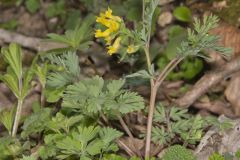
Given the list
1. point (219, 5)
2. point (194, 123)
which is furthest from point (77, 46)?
point (219, 5)

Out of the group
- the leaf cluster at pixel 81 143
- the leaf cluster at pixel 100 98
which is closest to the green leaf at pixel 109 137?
the leaf cluster at pixel 81 143

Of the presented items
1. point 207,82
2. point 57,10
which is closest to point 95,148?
point 207,82

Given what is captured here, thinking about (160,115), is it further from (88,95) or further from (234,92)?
(234,92)

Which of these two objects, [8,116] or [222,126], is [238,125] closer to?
[222,126]

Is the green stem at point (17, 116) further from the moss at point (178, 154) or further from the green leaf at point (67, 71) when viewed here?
the moss at point (178, 154)

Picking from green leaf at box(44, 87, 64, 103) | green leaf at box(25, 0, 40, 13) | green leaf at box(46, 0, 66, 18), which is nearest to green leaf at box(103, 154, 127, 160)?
green leaf at box(44, 87, 64, 103)
